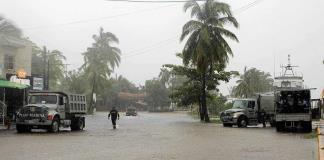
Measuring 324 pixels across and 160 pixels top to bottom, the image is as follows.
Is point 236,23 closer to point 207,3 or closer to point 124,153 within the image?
point 207,3

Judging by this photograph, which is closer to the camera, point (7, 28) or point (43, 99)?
point (43, 99)

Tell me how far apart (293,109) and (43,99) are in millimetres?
14673

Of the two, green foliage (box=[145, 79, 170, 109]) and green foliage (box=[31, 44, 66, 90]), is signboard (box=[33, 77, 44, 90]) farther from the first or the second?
green foliage (box=[145, 79, 170, 109])

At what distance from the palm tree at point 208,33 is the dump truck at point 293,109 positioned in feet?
50.5

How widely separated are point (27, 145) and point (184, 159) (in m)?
6.76

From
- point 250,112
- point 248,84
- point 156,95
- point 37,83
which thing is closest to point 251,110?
point 250,112

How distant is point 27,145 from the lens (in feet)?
60.0

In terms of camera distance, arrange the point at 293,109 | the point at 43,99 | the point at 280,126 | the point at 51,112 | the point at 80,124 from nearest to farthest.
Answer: the point at 51,112, the point at 43,99, the point at 80,124, the point at 293,109, the point at 280,126

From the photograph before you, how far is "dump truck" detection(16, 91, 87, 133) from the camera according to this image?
2670 centimetres

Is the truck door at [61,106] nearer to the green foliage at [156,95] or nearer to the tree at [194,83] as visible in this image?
the tree at [194,83]

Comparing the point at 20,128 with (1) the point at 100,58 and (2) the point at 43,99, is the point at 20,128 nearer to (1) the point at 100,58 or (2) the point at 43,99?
(2) the point at 43,99

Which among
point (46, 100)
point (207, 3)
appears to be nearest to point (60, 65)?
point (207, 3)

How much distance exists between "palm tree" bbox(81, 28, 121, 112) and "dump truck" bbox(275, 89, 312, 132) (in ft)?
183

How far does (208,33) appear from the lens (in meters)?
47.0
